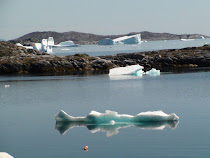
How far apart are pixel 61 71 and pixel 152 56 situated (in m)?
22.5

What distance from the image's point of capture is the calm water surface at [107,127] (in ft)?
75.1

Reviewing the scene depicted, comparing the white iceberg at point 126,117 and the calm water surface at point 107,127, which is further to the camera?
the white iceberg at point 126,117

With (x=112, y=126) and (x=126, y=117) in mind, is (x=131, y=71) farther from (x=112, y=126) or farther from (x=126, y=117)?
(x=112, y=126)

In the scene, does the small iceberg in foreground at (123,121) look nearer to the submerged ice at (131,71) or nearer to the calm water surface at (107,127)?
the calm water surface at (107,127)

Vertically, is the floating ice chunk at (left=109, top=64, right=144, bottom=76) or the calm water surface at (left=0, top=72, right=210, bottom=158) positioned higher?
the floating ice chunk at (left=109, top=64, right=144, bottom=76)

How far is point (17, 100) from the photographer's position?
4622 cm

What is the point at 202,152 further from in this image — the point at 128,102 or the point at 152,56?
the point at 152,56

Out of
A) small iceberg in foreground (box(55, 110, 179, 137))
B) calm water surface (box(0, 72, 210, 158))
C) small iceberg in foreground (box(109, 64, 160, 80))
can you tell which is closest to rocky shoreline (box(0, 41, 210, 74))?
small iceberg in foreground (box(109, 64, 160, 80))

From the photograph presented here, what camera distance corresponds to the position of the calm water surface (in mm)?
22891

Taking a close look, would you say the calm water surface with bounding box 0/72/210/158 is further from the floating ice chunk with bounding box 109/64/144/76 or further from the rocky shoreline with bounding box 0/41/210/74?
the rocky shoreline with bounding box 0/41/210/74

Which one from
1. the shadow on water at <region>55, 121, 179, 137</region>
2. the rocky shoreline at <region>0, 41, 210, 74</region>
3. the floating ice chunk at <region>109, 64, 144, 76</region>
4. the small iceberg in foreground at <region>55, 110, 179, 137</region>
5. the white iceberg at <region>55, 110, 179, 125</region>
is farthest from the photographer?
the rocky shoreline at <region>0, 41, 210, 74</region>

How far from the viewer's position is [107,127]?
92.4ft

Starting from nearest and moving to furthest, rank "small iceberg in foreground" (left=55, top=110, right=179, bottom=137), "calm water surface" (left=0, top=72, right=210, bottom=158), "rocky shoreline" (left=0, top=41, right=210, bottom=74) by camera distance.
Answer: "calm water surface" (left=0, top=72, right=210, bottom=158)
"small iceberg in foreground" (left=55, top=110, right=179, bottom=137)
"rocky shoreline" (left=0, top=41, right=210, bottom=74)

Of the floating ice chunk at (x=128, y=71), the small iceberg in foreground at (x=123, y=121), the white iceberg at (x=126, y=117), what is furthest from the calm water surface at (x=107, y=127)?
the floating ice chunk at (x=128, y=71)
